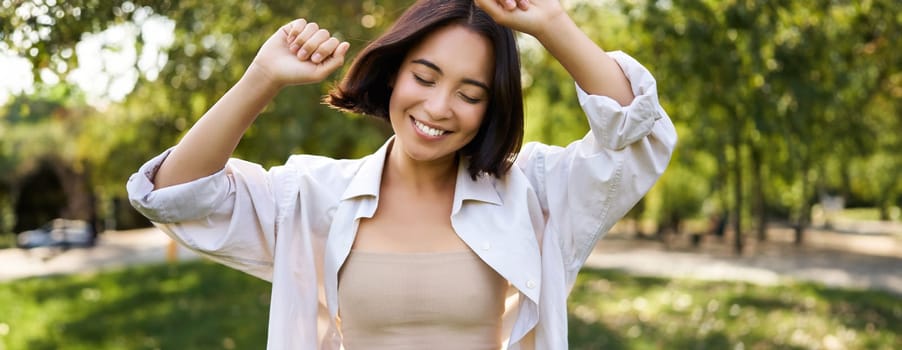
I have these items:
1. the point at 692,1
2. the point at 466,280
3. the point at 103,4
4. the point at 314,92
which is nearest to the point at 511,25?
the point at 466,280

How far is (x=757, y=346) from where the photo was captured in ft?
21.6

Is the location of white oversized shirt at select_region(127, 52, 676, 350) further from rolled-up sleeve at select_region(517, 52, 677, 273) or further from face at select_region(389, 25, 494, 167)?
face at select_region(389, 25, 494, 167)

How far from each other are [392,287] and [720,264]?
15030 mm

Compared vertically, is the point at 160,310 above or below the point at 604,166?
below

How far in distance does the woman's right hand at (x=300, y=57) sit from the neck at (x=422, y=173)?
1.25 feet

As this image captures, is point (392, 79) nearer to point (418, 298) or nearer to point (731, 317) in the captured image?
point (418, 298)

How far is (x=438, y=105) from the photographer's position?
1.77 meters

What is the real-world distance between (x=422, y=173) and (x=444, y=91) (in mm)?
266

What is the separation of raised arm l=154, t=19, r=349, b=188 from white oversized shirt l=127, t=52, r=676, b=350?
5 cm

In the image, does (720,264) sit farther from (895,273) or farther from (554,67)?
(554,67)

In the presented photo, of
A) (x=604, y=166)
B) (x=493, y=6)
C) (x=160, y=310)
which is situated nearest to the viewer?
(x=493, y=6)

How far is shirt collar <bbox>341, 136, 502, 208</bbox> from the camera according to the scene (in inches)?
73.9

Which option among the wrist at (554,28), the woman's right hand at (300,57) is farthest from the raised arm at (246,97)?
the wrist at (554,28)

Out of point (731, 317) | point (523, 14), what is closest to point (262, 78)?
point (523, 14)
